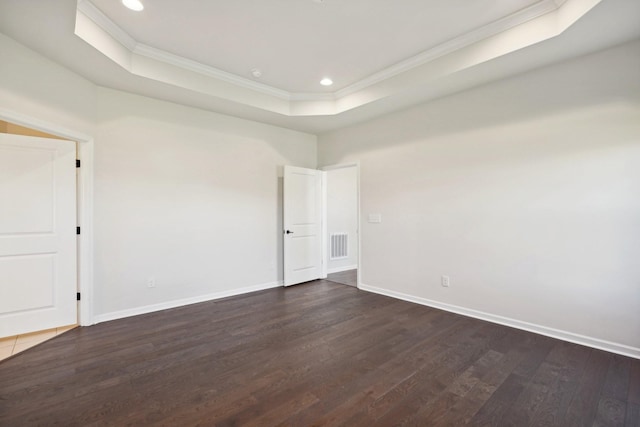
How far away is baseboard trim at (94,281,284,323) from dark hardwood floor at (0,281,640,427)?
0.44 feet

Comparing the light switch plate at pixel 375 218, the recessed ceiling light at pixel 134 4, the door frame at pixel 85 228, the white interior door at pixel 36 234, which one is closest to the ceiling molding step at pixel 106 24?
the recessed ceiling light at pixel 134 4

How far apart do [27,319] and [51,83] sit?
96.3 inches

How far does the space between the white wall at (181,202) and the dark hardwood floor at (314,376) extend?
683 mm

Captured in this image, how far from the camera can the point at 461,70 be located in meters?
3.08

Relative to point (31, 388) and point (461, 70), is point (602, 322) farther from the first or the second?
point (31, 388)

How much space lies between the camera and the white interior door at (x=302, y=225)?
4949 millimetres

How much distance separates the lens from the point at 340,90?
421 centimetres

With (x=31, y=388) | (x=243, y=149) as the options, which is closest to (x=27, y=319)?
(x=31, y=388)

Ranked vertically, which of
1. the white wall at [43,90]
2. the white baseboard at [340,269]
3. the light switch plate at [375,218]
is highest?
the white wall at [43,90]

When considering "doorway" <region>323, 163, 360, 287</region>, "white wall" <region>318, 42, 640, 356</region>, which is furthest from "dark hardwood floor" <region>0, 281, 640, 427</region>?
"doorway" <region>323, 163, 360, 287</region>

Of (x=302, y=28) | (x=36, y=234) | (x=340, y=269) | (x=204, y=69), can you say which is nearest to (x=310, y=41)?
(x=302, y=28)

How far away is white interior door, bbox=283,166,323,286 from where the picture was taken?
495 centimetres

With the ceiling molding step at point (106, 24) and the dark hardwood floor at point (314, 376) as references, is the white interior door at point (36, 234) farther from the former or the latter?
the ceiling molding step at point (106, 24)

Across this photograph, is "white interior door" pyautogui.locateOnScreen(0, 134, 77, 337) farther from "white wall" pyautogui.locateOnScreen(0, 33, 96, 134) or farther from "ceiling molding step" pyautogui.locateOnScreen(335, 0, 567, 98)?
"ceiling molding step" pyautogui.locateOnScreen(335, 0, 567, 98)
